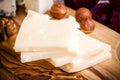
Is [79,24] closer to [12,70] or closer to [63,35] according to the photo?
→ [63,35]

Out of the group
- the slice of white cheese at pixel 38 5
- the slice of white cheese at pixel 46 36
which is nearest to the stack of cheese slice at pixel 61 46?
the slice of white cheese at pixel 46 36

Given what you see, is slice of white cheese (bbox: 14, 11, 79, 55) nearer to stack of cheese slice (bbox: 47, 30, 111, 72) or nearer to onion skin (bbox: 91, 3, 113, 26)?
stack of cheese slice (bbox: 47, 30, 111, 72)

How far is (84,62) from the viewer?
69 centimetres

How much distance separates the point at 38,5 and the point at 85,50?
0.25 metres

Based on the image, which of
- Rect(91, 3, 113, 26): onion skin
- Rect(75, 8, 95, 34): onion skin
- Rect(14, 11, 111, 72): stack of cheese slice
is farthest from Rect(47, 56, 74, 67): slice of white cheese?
Rect(91, 3, 113, 26): onion skin

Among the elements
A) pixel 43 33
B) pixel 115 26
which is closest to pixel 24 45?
pixel 43 33

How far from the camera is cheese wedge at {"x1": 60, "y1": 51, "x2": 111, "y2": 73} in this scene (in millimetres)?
680

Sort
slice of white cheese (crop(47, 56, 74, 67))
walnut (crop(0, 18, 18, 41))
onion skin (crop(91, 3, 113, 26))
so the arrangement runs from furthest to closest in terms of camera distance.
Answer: onion skin (crop(91, 3, 113, 26)), walnut (crop(0, 18, 18, 41)), slice of white cheese (crop(47, 56, 74, 67))

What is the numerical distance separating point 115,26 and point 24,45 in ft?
1.03

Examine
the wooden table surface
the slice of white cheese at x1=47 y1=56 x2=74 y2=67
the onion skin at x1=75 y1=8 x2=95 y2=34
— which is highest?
the onion skin at x1=75 y1=8 x2=95 y2=34

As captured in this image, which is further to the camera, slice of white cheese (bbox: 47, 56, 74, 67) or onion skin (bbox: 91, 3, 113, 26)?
onion skin (bbox: 91, 3, 113, 26)

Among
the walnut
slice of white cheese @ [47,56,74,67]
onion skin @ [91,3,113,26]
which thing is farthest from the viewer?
onion skin @ [91,3,113,26]

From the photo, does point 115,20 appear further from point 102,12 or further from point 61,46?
point 61,46

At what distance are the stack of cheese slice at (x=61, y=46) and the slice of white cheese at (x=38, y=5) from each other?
13 cm
